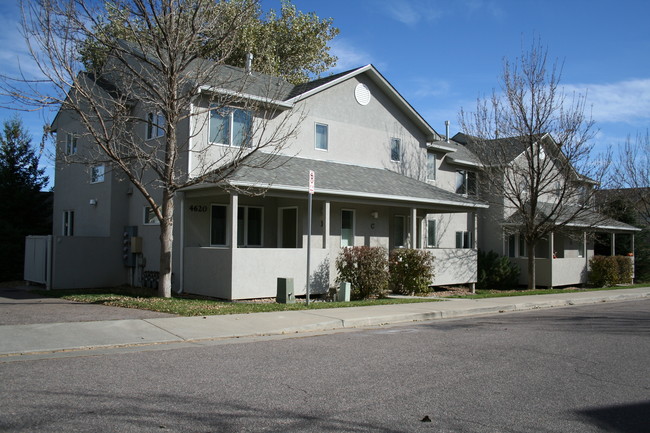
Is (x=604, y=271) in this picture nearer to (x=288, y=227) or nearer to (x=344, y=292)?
(x=344, y=292)

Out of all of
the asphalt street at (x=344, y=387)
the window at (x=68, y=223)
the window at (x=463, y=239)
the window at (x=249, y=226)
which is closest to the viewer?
the asphalt street at (x=344, y=387)

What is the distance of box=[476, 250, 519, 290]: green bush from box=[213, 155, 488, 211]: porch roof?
167 inches

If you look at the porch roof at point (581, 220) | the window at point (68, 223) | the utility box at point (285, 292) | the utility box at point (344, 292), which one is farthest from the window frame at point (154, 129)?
the porch roof at point (581, 220)

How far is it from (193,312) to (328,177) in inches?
299

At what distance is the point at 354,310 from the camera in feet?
45.2

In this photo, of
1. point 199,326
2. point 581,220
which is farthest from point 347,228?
point 581,220

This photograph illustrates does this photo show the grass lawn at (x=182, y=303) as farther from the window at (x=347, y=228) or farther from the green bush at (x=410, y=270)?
the window at (x=347, y=228)

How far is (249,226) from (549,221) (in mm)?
13520

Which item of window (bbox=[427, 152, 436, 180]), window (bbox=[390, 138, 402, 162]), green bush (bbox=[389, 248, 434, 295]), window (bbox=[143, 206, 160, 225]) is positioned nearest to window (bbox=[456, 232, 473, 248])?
window (bbox=[427, 152, 436, 180])

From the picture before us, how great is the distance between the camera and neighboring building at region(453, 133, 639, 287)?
78.0 feet

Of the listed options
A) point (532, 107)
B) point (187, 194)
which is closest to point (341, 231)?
point (187, 194)

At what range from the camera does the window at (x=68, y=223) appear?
22.7m

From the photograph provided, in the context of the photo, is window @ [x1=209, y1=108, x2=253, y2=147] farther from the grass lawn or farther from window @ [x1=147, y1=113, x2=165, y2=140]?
the grass lawn

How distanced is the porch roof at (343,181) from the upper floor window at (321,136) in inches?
28.2
